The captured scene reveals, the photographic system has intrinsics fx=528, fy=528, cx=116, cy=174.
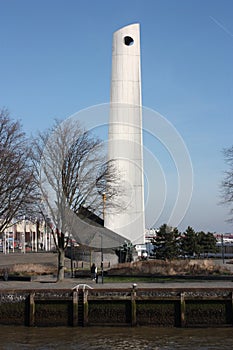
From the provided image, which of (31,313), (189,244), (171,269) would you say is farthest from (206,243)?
(31,313)

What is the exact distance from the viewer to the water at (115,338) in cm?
2103

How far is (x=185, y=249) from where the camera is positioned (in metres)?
77.9

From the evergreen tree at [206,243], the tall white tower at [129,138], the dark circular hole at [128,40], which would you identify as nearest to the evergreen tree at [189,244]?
the evergreen tree at [206,243]

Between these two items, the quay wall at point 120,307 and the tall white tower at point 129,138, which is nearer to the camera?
the quay wall at point 120,307

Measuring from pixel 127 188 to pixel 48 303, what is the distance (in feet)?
112

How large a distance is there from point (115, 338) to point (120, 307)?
289 centimetres

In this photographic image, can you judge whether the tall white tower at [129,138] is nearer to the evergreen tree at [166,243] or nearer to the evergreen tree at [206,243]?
the evergreen tree at [166,243]

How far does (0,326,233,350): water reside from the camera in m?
21.0

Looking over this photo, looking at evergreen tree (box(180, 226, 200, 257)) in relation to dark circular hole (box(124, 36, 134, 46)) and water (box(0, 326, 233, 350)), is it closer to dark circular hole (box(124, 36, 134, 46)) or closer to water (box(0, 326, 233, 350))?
dark circular hole (box(124, 36, 134, 46))

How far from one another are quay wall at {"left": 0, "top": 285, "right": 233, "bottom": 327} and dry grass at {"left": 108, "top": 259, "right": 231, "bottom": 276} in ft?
45.7

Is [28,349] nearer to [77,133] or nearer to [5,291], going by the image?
[5,291]

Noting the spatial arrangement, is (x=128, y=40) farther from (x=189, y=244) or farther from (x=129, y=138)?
(x=189, y=244)

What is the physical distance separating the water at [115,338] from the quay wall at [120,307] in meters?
0.61

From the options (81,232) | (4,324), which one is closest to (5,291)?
(4,324)
